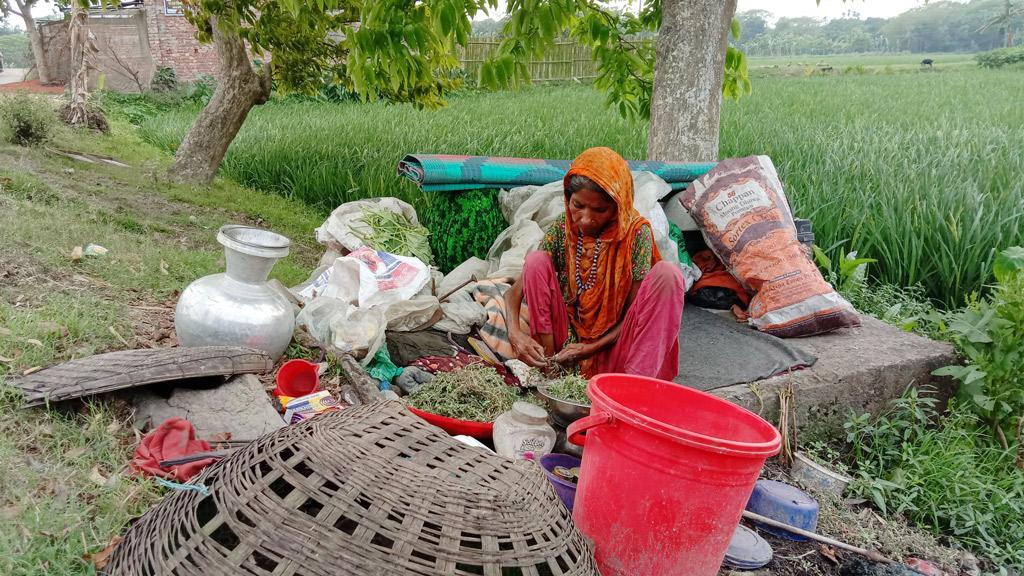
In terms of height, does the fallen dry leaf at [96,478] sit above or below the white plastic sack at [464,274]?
below

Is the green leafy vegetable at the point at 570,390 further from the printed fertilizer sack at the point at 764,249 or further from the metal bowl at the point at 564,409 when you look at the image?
the printed fertilizer sack at the point at 764,249

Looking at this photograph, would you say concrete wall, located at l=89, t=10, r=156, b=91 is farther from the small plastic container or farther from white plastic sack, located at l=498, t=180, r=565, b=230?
the small plastic container

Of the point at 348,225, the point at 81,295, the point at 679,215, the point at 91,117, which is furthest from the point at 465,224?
the point at 91,117

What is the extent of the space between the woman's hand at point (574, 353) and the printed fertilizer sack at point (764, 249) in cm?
113

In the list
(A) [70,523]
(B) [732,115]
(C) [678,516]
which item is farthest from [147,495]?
(B) [732,115]

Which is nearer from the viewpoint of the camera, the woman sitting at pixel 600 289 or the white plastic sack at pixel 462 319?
the woman sitting at pixel 600 289

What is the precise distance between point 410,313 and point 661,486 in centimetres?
194

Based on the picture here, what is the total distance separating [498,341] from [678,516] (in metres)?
1.68

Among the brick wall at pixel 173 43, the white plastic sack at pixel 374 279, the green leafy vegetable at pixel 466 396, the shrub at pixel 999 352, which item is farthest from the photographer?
the brick wall at pixel 173 43

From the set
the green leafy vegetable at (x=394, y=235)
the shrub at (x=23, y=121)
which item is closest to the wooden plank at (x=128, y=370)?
the green leafy vegetable at (x=394, y=235)

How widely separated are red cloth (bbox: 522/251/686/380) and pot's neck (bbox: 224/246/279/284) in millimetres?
1102

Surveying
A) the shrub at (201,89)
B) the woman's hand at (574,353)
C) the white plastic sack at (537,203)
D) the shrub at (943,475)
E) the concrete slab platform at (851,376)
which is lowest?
the shrub at (943,475)

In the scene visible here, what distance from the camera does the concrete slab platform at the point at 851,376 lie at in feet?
9.88

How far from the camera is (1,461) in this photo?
2.03 meters
